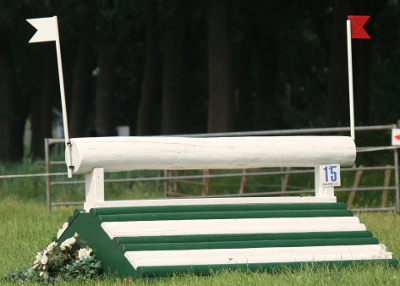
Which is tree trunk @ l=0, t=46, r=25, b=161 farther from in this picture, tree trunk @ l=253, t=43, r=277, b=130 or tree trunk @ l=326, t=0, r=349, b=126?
A: tree trunk @ l=326, t=0, r=349, b=126

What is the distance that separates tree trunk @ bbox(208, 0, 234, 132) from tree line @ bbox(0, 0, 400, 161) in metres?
0.03

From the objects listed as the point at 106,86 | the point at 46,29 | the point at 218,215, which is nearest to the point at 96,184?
the point at 218,215

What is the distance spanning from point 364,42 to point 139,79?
1356 centimetres

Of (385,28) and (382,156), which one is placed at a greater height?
(385,28)

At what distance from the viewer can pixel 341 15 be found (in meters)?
19.9

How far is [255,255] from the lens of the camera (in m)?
6.52

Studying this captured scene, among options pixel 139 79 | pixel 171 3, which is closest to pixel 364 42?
pixel 171 3

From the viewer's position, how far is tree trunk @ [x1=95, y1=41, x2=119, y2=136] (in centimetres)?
2694

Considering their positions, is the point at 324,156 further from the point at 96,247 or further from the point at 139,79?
the point at 139,79

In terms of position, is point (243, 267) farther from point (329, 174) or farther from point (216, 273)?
point (329, 174)

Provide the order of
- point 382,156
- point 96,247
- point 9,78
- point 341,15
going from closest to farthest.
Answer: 1. point 96,247
2. point 382,156
3. point 341,15
4. point 9,78

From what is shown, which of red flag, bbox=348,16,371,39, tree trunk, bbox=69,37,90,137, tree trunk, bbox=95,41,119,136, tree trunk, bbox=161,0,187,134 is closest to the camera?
red flag, bbox=348,16,371,39

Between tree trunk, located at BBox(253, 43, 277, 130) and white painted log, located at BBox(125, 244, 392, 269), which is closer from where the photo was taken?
white painted log, located at BBox(125, 244, 392, 269)

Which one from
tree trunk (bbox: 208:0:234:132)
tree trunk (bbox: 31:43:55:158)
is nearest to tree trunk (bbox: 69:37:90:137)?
tree trunk (bbox: 31:43:55:158)
